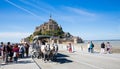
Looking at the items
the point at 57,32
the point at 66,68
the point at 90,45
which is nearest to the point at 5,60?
the point at 66,68

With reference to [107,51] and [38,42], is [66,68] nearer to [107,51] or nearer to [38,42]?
[38,42]

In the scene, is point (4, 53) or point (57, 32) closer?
point (4, 53)

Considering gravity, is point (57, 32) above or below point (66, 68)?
above

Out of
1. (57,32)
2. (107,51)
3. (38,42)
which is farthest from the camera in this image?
(57,32)

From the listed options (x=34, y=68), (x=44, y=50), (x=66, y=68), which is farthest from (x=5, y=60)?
(x=66, y=68)

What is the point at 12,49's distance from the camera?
21.8 m

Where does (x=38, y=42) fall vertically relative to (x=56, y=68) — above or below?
above

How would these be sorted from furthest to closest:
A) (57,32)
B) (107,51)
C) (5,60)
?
(57,32) → (107,51) → (5,60)

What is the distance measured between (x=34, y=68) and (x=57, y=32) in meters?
130

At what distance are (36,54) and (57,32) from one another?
395 ft

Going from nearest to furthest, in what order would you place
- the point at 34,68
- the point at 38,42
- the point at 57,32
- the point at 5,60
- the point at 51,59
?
the point at 34,68, the point at 5,60, the point at 51,59, the point at 38,42, the point at 57,32

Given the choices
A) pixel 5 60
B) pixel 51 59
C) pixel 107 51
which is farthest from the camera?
pixel 107 51

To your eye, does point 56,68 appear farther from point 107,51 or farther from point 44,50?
point 107,51

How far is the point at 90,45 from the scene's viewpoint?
35.8 m
